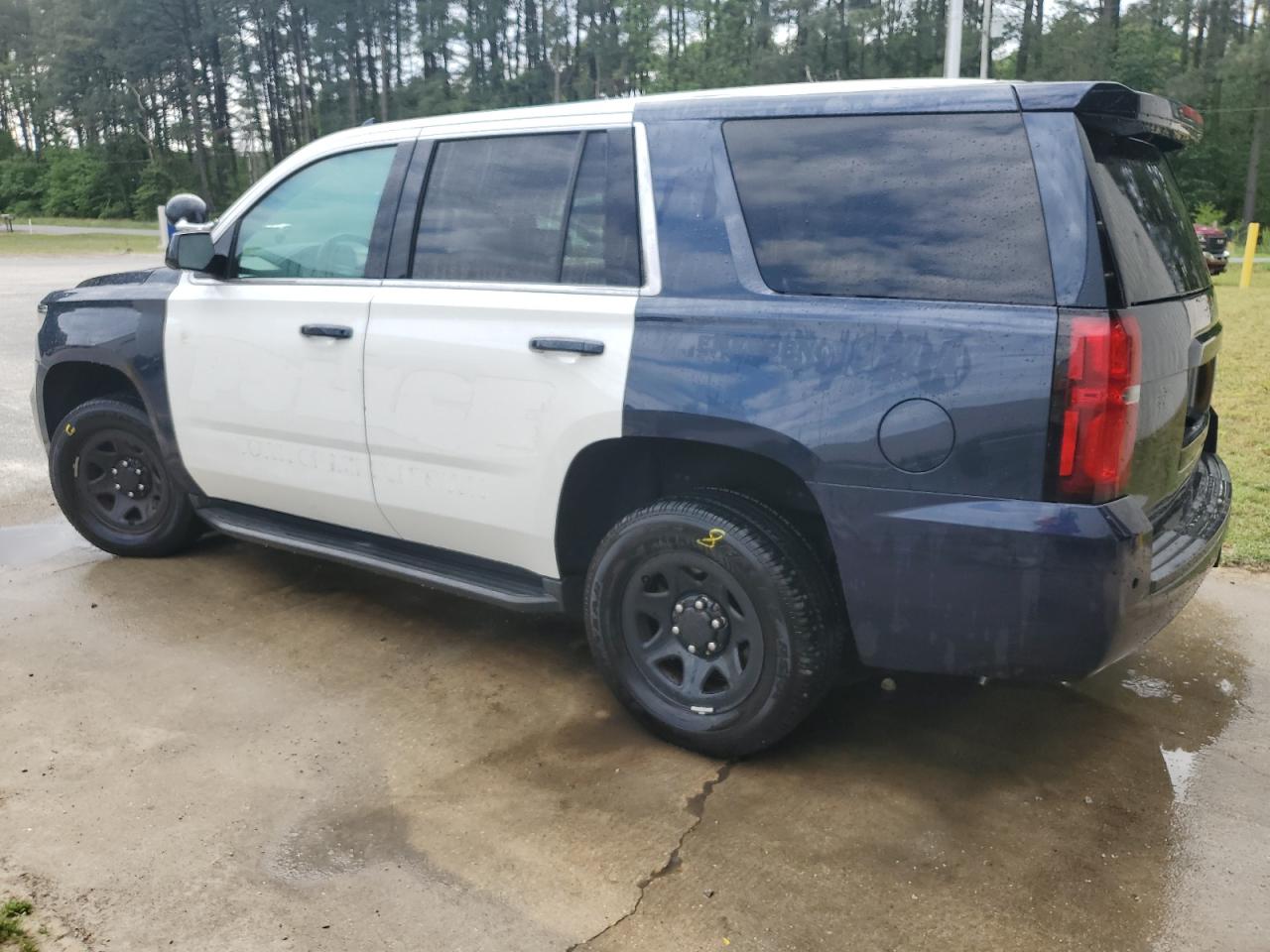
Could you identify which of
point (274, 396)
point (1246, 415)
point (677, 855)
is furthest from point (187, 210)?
point (1246, 415)

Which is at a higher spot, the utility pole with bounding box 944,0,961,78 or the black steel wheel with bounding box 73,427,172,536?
the utility pole with bounding box 944,0,961,78

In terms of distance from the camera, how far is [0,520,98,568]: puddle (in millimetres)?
5113

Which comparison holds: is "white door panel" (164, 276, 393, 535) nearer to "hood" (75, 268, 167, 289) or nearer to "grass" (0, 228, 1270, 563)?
"hood" (75, 268, 167, 289)

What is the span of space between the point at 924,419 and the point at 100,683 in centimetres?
287

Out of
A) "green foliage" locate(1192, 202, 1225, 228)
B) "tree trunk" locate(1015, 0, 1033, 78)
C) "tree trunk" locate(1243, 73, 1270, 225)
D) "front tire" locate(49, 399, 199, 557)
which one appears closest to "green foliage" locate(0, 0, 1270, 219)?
"tree trunk" locate(1015, 0, 1033, 78)

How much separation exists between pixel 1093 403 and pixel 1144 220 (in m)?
0.70

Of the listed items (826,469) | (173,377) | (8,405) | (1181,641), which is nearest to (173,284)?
(173,377)

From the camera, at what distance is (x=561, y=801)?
3105 millimetres

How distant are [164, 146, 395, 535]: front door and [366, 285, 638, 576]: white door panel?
146 millimetres

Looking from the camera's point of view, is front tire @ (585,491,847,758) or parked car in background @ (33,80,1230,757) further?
front tire @ (585,491,847,758)

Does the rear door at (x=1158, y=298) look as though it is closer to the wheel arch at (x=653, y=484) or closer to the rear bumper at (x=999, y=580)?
the rear bumper at (x=999, y=580)

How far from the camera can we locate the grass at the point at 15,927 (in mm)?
2485

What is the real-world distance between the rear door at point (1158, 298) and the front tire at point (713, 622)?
2.97 ft

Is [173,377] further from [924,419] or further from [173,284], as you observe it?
[924,419]
